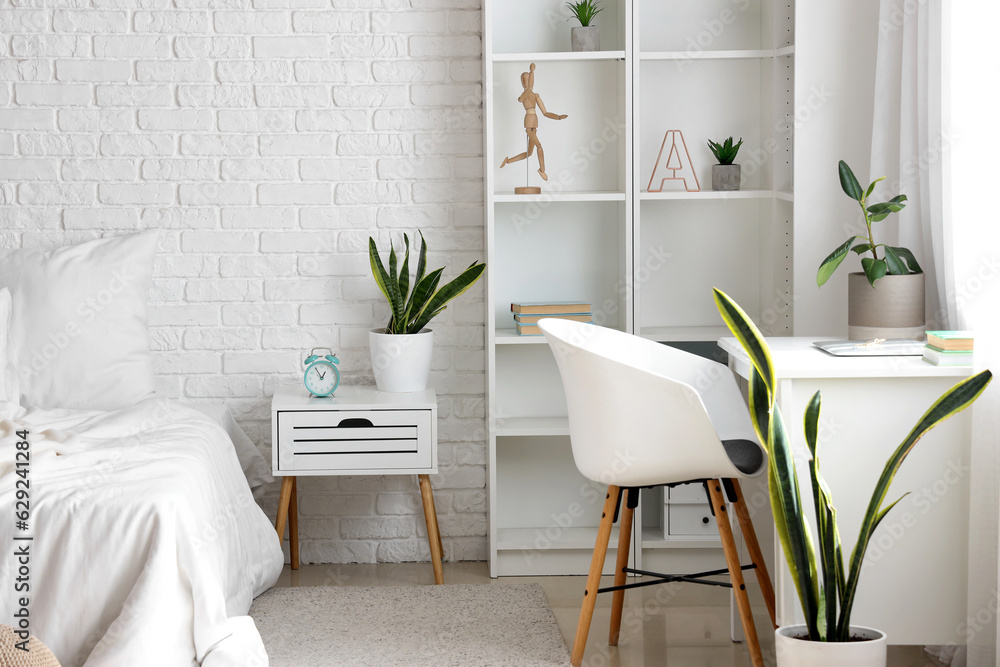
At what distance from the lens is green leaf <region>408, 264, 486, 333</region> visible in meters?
3.00

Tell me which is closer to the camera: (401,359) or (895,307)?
(895,307)

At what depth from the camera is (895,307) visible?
2334mm

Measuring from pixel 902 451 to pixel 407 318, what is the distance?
1653mm

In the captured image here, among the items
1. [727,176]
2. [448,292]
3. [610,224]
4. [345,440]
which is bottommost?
[345,440]

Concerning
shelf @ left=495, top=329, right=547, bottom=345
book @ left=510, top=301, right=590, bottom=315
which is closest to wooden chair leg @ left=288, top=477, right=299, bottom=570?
shelf @ left=495, top=329, right=547, bottom=345

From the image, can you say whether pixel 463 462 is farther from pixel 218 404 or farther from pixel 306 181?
pixel 306 181

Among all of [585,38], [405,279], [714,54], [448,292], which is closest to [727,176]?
[714,54]

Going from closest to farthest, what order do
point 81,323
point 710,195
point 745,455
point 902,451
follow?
point 902,451
point 745,455
point 81,323
point 710,195

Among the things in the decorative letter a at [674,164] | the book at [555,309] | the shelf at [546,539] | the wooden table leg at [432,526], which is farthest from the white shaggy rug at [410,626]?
the decorative letter a at [674,164]

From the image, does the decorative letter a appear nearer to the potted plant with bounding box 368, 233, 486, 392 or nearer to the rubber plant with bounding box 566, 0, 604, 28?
the rubber plant with bounding box 566, 0, 604, 28

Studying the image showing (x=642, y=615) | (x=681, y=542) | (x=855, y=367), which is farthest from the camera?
(x=681, y=542)

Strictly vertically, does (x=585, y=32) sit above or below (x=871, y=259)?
above

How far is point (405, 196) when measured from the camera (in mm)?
3211

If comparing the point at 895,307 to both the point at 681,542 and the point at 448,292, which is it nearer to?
the point at 681,542
